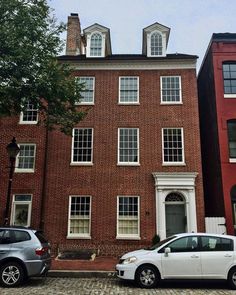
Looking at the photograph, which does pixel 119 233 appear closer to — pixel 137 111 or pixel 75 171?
pixel 75 171

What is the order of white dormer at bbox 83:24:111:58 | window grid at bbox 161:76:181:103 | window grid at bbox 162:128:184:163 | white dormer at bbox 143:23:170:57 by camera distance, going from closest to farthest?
window grid at bbox 162:128:184:163, window grid at bbox 161:76:181:103, white dormer at bbox 143:23:170:57, white dormer at bbox 83:24:111:58

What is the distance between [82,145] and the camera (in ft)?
62.6

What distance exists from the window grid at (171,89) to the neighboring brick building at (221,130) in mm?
2036

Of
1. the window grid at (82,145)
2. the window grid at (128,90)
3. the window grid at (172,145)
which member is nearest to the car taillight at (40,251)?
the window grid at (82,145)

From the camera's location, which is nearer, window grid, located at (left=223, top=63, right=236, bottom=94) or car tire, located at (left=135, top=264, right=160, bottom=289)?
car tire, located at (left=135, top=264, right=160, bottom=289)

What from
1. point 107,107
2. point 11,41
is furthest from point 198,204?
point 11,41

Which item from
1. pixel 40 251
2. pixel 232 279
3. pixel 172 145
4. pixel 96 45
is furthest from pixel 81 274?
pixel 96 45

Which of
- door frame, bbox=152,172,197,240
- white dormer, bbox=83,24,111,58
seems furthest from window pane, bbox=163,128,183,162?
white dormer, bbox=83,24,111,58

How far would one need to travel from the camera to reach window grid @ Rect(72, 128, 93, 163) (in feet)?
62.1

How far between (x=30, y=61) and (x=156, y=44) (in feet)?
34.3

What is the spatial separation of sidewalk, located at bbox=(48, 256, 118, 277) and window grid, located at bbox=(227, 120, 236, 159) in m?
8.48

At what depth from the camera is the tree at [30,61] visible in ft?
40.5

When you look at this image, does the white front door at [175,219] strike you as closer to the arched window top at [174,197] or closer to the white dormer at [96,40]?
the arched window top at [174,197]

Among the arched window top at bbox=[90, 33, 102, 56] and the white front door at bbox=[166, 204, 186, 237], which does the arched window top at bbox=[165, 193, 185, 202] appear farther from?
the arched window top at bbox=[90, 33, 102, 56]
